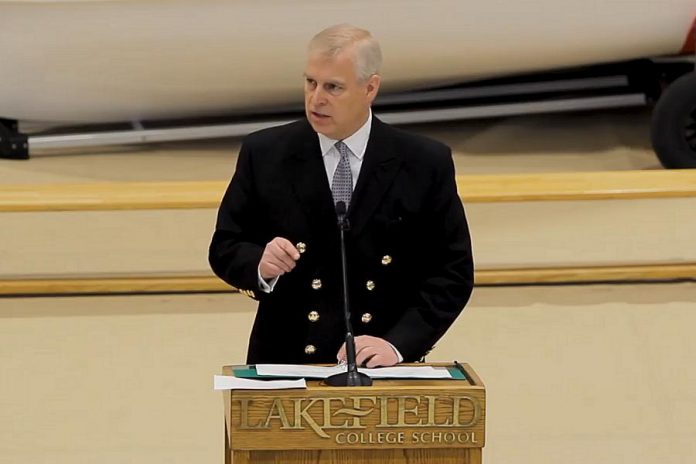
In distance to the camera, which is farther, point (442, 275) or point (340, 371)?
point (442, 275)

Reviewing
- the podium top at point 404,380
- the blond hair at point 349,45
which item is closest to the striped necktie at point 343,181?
the blond hair at point 349,45

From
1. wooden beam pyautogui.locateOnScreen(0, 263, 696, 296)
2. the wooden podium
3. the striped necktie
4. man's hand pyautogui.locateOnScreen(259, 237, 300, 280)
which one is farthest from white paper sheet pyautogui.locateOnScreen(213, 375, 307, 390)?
wooden beam pyautogui.locateOnScreen(0, 263, 696, 296)

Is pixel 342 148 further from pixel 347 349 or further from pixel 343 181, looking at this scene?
pixel 347 349

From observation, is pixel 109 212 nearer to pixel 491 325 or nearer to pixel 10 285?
pixel 10 285

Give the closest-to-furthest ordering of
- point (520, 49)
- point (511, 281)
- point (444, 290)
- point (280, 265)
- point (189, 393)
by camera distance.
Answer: point (280, 265), point (444, 290), point (189, 393), point (511, 281), point (520, 49)

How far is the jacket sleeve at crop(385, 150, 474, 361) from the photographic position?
1413 mm

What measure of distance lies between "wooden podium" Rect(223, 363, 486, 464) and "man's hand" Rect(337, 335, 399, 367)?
0.10m

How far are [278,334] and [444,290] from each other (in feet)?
0.64

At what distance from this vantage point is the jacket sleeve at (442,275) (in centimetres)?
141

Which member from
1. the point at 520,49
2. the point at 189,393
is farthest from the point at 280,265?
the point at 520,49

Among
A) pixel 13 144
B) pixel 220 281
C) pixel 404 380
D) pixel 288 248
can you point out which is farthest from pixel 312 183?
pixel 13 144

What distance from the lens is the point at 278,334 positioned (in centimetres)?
146

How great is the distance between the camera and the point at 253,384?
1262mm

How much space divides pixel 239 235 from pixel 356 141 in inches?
6.4
